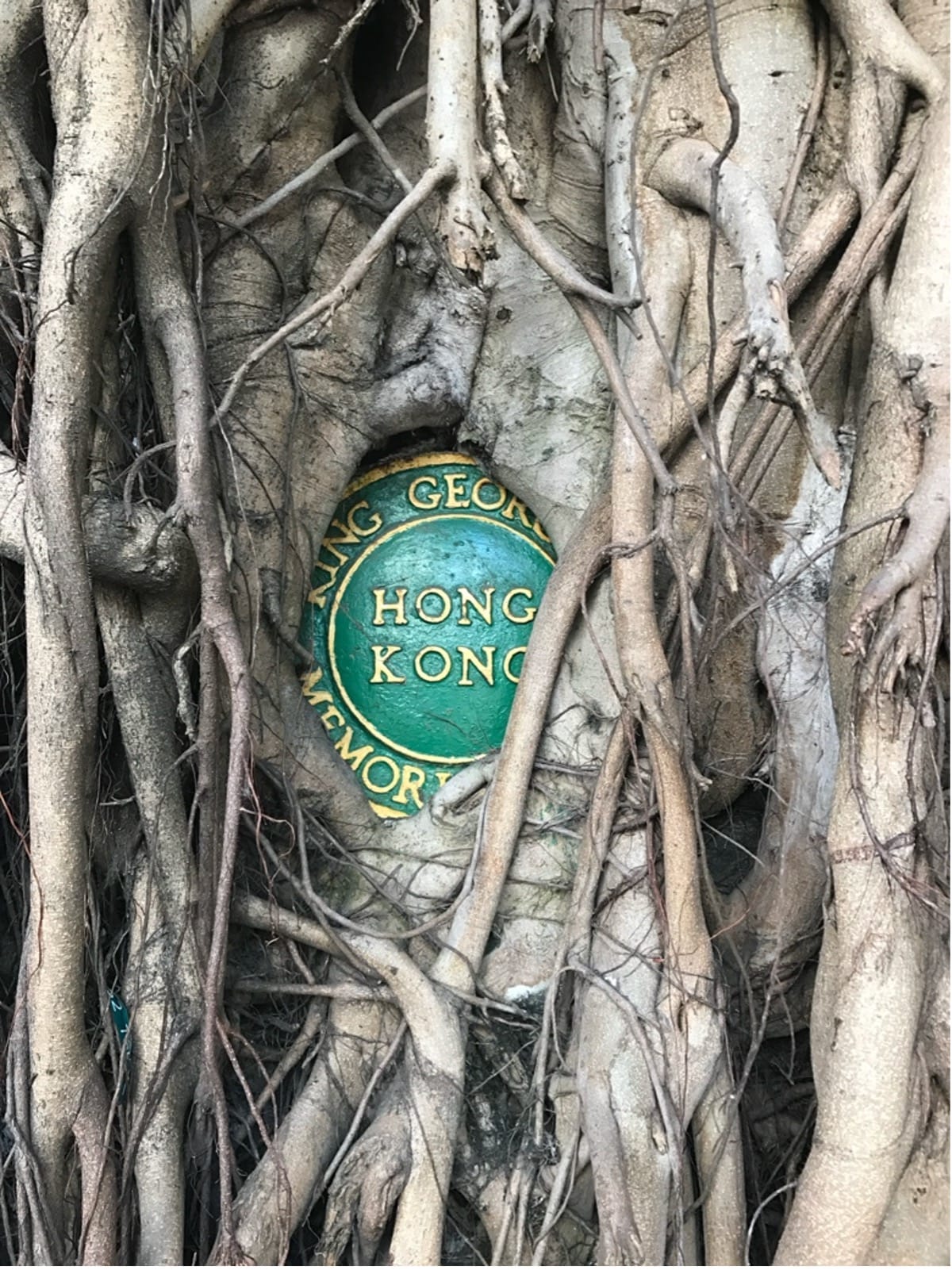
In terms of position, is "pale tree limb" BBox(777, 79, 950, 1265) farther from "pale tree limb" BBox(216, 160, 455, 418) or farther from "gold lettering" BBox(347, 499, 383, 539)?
"gold lettering" BBox(347, 499, 383, 539)

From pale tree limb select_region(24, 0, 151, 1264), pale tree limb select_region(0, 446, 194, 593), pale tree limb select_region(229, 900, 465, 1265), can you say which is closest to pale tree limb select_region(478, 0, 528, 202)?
pale tree limb select_region(24, 0, 151, 1264)

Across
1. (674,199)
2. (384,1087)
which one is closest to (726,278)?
(674,199)

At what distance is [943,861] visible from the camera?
201 cm

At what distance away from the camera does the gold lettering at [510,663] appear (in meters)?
2.67

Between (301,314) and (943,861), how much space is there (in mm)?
1393

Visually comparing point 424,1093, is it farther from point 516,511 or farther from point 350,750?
point 516,511

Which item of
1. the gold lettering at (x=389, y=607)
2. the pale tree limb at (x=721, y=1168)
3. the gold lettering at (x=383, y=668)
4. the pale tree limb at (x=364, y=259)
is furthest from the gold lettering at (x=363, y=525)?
the pale tree limb at (x=721, y=1168)

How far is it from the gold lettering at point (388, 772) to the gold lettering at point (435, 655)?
19 centimetres

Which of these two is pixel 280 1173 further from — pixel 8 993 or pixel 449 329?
pixel 449 329

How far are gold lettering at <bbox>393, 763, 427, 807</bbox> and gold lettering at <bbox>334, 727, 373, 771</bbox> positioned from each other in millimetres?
93

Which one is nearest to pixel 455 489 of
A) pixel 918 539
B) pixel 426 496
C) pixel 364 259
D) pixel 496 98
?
pixel 426 496

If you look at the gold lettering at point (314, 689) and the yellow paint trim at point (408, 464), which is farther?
the yellow paint trim at point (408, 464)

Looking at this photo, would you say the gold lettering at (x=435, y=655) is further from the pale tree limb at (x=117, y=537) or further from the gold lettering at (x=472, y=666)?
the pale tree limb at (x=117, y=537)

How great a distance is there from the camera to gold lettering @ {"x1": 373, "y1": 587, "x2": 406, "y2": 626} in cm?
268
